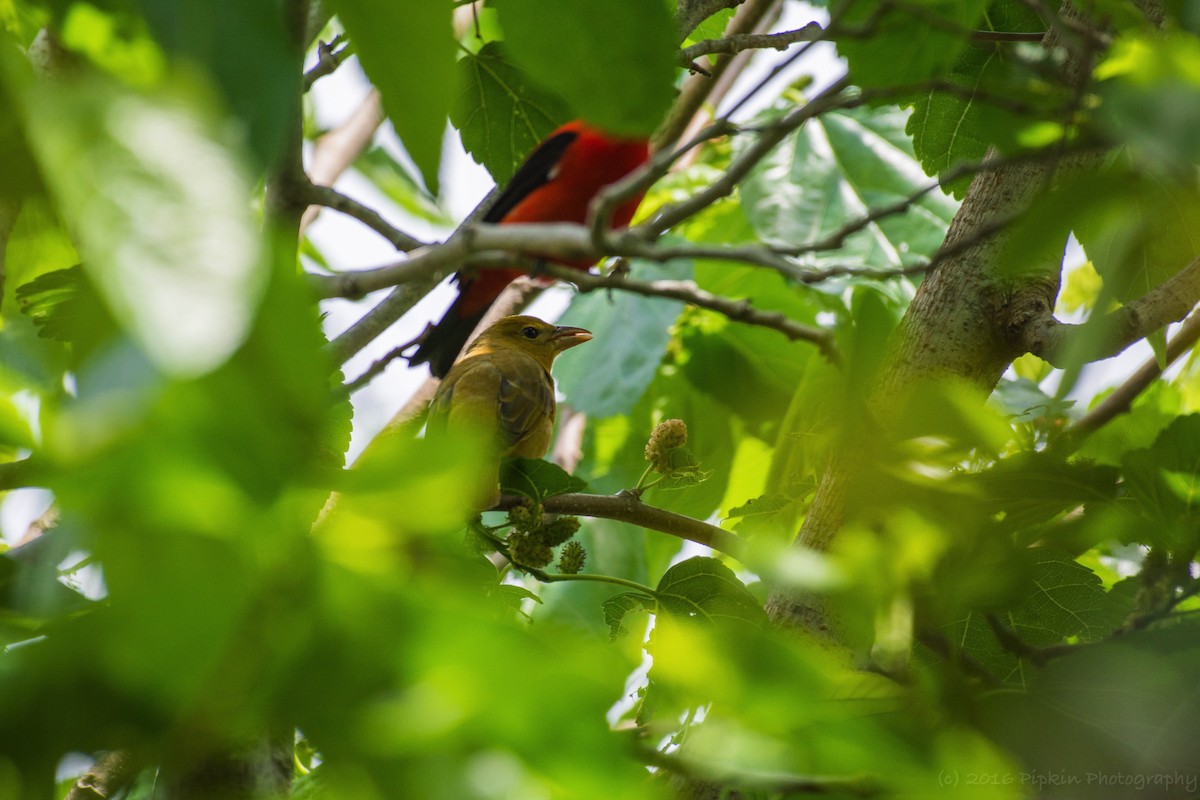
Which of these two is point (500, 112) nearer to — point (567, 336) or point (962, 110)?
point (962, 110)

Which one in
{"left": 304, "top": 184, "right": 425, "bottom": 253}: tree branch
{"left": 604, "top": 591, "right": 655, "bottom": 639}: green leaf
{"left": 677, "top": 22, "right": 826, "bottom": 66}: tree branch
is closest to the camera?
{"left": 304, "top": 184, "right": 425, "bottom": 253}: tree branch

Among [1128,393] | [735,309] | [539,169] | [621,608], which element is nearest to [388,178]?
[539,169]

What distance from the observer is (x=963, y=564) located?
949 mm

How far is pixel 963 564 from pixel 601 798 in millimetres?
529

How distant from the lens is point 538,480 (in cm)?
218

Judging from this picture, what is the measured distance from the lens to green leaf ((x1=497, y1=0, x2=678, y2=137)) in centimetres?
67

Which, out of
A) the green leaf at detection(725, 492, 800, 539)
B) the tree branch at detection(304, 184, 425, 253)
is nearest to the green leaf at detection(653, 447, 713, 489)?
the green leaf at detection(725, 492, 800, 539)

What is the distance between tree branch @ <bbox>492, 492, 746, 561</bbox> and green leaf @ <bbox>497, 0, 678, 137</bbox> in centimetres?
129

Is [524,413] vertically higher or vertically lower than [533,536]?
lower

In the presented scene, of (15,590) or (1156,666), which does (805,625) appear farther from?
(15,590)

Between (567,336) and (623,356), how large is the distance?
0.60m

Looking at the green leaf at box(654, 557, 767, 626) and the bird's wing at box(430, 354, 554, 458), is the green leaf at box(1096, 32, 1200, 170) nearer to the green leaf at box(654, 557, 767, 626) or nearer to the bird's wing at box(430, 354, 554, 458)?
the green leaf at box(654, 557, 767, 626)

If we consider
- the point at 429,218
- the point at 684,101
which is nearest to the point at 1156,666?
the point at 684,101

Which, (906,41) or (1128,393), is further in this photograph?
(1128,393)
